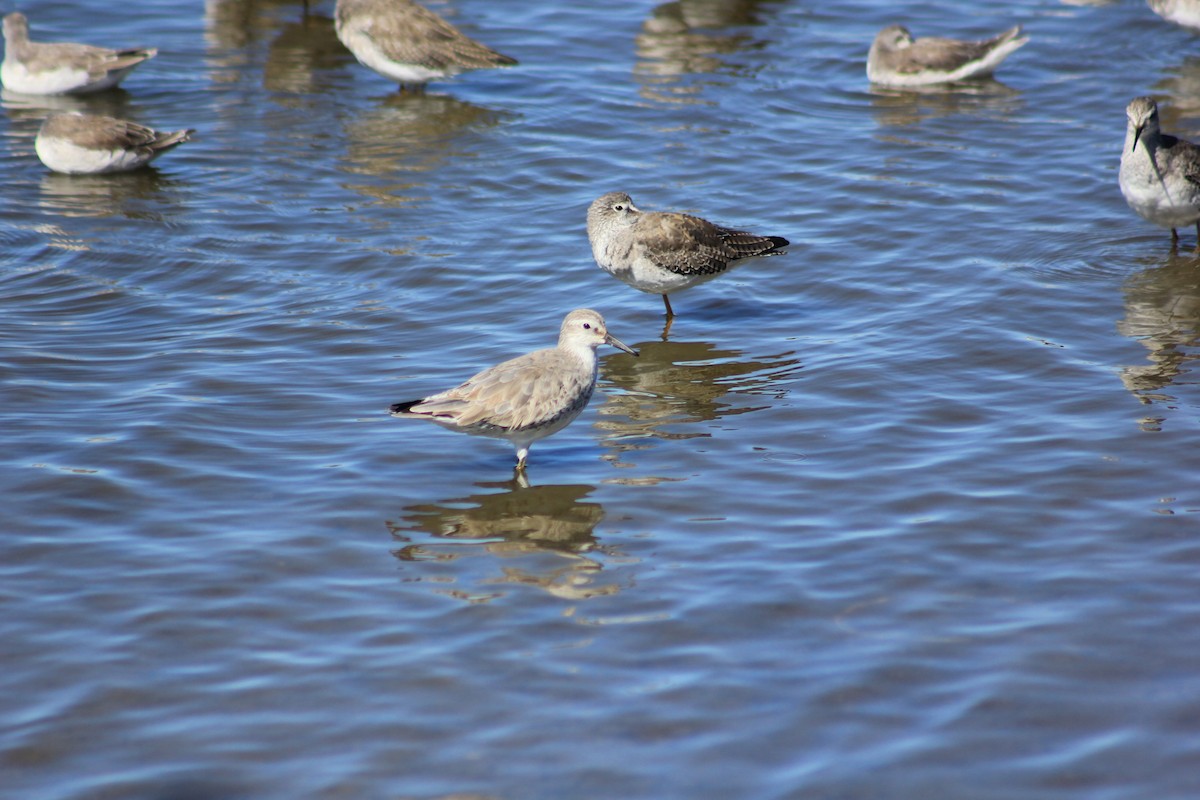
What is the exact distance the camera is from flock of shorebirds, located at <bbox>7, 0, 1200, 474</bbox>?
336 inches

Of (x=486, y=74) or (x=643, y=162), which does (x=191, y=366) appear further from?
(x=486, y=74)

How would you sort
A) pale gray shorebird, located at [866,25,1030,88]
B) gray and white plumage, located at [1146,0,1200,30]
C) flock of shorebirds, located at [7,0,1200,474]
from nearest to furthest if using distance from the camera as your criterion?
flock of shorebirds, located at [7,0,1200,474] → pale gray shorebird, located at [866,25,1030,88] → gray and white plumage, located at [1146,0,1200,30]

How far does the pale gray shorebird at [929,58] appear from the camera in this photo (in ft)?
57.7

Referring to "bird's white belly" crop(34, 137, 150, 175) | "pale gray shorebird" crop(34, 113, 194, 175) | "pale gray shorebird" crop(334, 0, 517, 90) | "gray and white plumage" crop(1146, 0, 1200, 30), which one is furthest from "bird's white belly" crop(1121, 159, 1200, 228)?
"bird's white belly" crop(34, 137, 150, 175)

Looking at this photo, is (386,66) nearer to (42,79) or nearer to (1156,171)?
(42,79)

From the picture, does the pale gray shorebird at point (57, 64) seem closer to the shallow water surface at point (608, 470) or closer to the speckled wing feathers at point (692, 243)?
the shallow water surface at point (608, 470)

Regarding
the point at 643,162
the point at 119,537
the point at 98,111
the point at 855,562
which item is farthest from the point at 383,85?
the point at 855,562

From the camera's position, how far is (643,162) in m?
15.3

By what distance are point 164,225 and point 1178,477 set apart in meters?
9.91

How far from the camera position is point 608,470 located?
876 centimetres

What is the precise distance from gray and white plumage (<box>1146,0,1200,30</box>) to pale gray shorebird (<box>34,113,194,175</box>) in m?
13.3

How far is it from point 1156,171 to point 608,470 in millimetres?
6288

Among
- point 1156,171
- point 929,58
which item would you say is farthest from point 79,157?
point 1156,171

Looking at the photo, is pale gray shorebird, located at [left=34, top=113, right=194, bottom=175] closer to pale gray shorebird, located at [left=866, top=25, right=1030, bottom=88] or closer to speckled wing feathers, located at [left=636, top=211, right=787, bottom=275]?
speckled wing feathers, located at [left=636, top=211, right=787, bottom=275]
